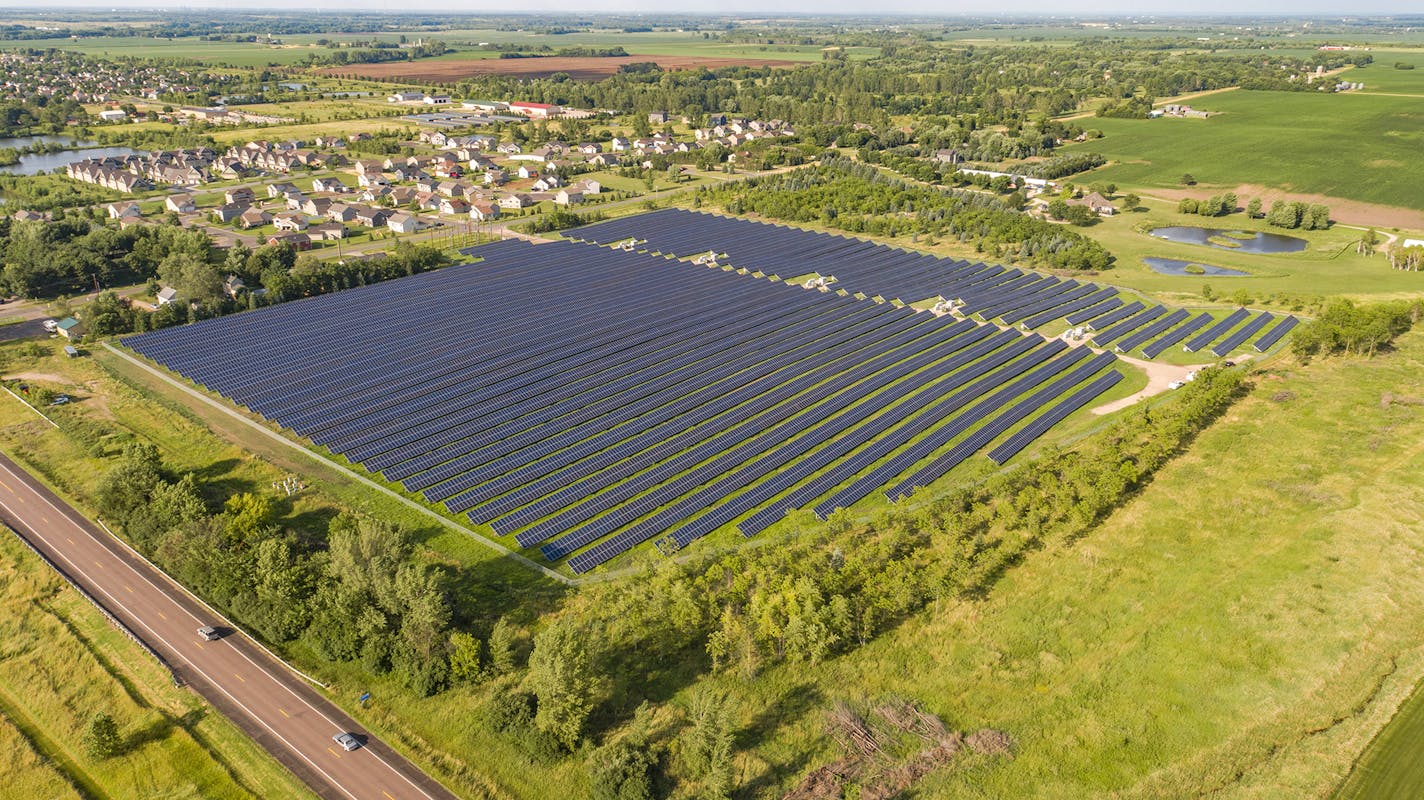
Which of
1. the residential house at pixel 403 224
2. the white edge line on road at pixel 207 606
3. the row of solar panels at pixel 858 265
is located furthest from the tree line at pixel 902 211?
the white edge line on road at pixel 207 606

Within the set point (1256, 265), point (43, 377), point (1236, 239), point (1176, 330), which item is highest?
point (1236, 239)

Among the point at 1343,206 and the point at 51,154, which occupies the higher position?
the point at 51,154

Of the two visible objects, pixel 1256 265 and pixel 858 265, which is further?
pixel 1256 265

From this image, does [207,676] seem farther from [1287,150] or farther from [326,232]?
[1287,150]

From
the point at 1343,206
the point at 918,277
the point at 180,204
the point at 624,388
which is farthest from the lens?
the point at 1343,206

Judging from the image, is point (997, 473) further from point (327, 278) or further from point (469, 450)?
point (327, 278)

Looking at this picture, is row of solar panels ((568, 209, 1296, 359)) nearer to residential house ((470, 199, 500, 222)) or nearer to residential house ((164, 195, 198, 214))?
residential house ((470, 199, 500, 222))

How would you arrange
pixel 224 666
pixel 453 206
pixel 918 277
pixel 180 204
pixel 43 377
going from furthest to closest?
pixel 453 206 < pixel 180 204 < pixel 918 277 < pixel 43 377 < pixel 224 666

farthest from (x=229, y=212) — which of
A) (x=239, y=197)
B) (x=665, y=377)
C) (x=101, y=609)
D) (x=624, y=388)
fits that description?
(x=101, y=609)

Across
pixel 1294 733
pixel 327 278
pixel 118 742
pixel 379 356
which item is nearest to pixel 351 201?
pixel 327 278
